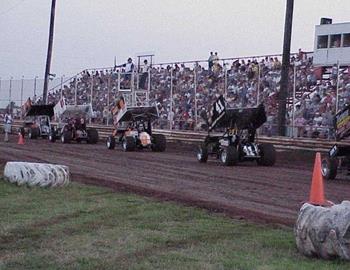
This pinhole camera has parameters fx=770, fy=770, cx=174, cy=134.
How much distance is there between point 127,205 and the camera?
11234 mm

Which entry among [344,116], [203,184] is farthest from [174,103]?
[203,184]

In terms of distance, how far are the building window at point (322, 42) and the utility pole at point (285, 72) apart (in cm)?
1181

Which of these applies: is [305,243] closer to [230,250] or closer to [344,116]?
[230,250]

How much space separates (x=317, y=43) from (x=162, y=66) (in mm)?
8694

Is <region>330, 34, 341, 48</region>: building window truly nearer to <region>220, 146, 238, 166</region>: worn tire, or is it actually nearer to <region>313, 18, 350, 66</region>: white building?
<region>313, 18, 350, 66</region>: white building

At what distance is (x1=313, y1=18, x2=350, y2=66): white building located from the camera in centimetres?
3969

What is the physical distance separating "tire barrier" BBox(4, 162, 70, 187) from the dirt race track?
3.62 ft

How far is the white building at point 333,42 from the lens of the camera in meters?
39.7

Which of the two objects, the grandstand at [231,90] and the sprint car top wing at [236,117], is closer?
the sprint car top wing at [236,117]

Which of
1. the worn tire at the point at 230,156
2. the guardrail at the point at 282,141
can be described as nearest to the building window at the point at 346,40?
the guardrail at the point at 282,141

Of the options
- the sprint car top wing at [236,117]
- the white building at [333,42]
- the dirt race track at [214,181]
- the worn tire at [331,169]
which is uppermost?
the white building at [333,42]

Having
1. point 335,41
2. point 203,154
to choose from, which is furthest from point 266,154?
point 335,41

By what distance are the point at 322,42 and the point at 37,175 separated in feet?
102

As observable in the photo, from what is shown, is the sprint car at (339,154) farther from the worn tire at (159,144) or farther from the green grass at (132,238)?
the worn tire at (159,144)
